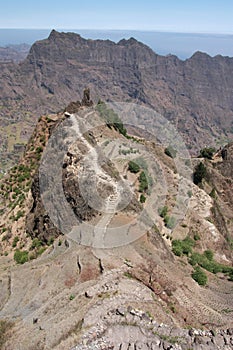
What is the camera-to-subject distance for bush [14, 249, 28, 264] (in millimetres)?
24688

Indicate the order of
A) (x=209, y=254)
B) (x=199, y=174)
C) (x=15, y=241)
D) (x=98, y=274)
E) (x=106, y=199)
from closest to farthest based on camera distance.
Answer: (x=98, y=274) < (x=106, y=199) < (x=15, y=241) < (x=209, y=254) < (x=199, y=174)

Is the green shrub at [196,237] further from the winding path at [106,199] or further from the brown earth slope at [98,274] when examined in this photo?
the winding path at [106,199]

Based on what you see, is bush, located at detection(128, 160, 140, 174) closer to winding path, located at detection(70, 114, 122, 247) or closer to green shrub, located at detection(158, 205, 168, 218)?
green shrub, located at detection(158, 205, 168, 218)

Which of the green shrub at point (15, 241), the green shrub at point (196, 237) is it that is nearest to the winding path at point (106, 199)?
the green shrub at point (15, 241)

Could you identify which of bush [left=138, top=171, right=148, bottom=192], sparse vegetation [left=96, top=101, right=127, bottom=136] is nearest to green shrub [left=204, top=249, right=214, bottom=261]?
bush [left=138, top=171, right=148, bottom=192]

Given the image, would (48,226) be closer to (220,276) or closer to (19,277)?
(19,277)

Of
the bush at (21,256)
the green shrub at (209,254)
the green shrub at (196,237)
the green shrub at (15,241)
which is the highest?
the bush at (21,256)

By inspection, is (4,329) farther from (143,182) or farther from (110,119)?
(110,119)

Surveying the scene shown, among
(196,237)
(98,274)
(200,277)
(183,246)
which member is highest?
(98,274)

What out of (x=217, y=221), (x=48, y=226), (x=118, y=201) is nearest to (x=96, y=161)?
(x=118, y=201)

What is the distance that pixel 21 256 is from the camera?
25.3 m

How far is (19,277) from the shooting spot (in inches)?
842

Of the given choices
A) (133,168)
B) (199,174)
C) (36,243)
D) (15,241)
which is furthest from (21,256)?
(199,174)

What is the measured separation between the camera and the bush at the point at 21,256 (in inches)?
972
